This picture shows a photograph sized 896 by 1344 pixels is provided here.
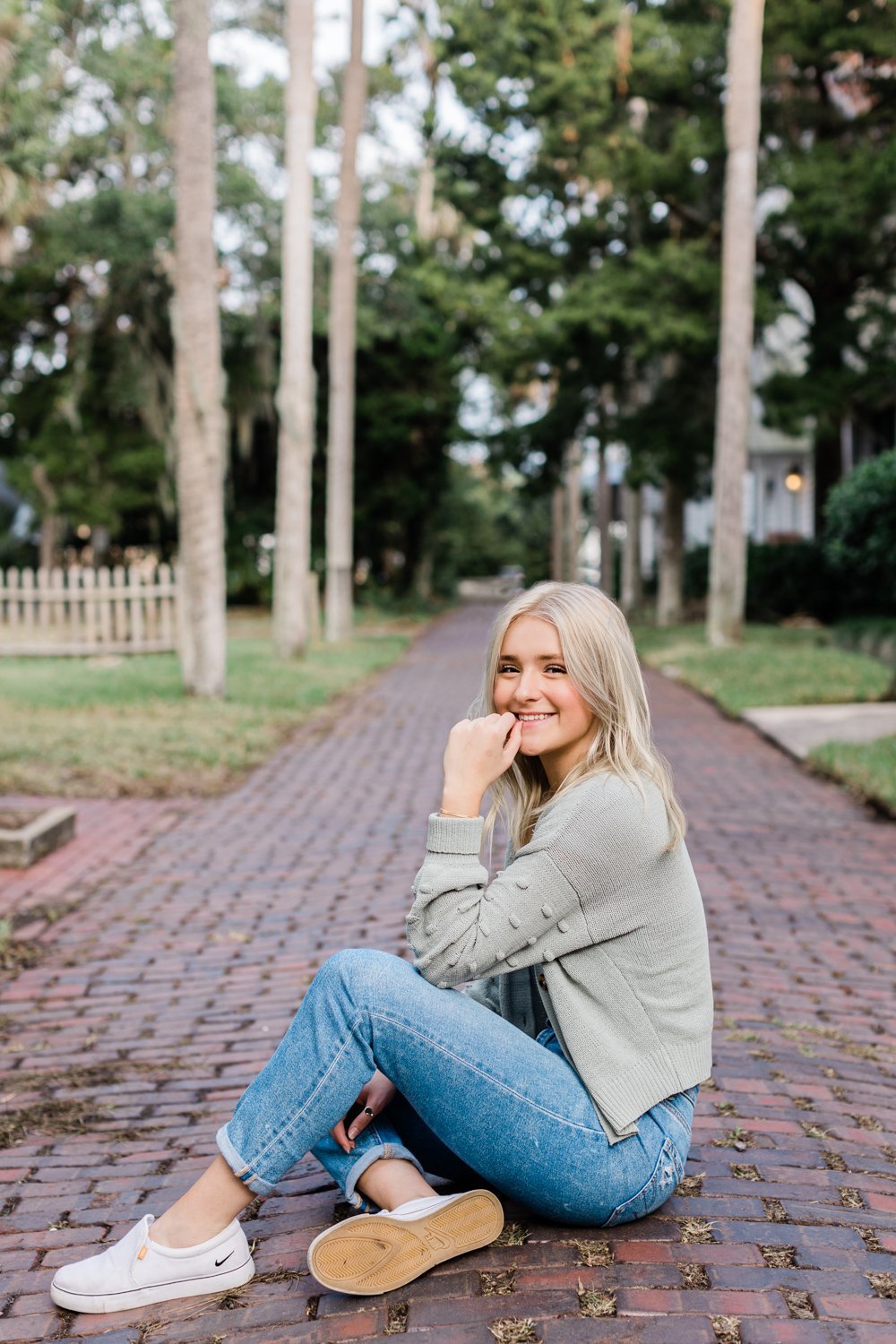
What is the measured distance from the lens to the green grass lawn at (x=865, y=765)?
8211 millimetres

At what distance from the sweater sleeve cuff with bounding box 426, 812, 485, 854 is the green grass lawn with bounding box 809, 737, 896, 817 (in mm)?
5866

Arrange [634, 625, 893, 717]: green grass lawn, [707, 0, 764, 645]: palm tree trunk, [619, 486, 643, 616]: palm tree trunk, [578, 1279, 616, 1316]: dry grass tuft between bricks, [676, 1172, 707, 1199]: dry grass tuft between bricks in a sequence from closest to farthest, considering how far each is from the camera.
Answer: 1. [578, 1279, 616, 1316]: dry grass tuft between bricks
2. [676, 1172, 707, 1199]: dry grass tuft between bricks
3. [634, 625, 893, 717]: green grass lawn
4. [707, 0, 764, 645]: palm tree trunk
5. [619, 486, 643, 616]: palm tree trunk

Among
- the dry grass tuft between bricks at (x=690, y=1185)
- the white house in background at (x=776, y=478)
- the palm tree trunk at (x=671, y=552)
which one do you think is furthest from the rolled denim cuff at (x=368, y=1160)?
the white house in background at (x=776, y=478)

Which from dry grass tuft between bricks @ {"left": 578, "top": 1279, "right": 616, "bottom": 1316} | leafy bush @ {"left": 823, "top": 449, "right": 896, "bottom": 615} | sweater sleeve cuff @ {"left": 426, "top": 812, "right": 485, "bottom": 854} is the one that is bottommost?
dry grass tuft between bricks @ {"left": 578, "top": 1279, "right": 616, "bottom": 1316}

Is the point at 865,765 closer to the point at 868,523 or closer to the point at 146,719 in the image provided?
the point at 146,719

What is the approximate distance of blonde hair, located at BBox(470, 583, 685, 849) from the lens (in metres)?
2.70

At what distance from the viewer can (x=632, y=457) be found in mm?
22625

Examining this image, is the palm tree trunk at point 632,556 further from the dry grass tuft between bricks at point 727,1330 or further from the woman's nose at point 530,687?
the dry grass tuft between bricks at point 727,1330

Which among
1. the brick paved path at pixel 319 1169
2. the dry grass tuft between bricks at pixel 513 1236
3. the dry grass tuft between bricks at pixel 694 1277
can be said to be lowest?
the brick paved path at pixel 319 1169

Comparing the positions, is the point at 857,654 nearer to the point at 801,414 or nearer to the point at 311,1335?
the point at 801,414

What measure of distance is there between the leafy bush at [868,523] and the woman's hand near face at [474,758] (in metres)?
14.9

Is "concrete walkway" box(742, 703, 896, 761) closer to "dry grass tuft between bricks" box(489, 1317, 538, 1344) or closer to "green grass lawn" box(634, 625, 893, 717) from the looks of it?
"green grass lawn" box(634, 625, 893, 717)

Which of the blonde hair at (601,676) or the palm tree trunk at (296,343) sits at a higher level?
the palm tree trunk at (296,343)

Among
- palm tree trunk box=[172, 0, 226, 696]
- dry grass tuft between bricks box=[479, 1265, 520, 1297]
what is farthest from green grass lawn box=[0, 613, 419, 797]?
dry grass tuft between bricks box=[479, 1265, 520, 1297]
